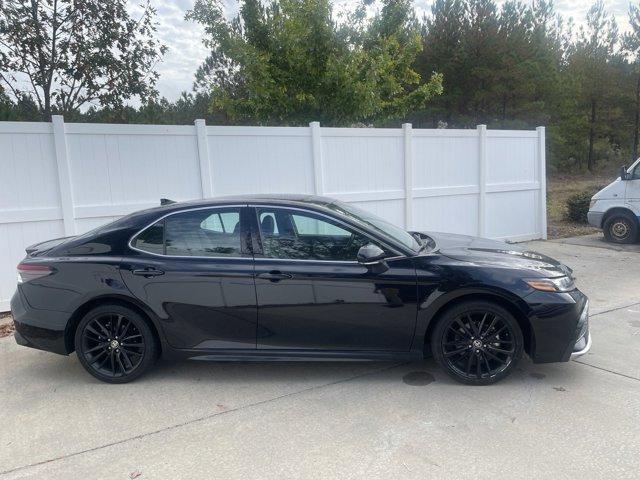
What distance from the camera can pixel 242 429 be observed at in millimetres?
3482

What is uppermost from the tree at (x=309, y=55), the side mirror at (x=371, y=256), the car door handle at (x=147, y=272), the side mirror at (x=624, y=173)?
the tree at (x=309, y=55)

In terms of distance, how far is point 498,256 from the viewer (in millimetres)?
4195

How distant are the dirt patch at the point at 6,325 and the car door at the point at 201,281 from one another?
260 cm

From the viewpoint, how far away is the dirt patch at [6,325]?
5.71 meters

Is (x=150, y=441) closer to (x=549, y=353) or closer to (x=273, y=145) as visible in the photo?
(x=549, y=353)

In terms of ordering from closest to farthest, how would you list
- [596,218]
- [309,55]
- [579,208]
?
[309,55] < [596,218] < [579,208]

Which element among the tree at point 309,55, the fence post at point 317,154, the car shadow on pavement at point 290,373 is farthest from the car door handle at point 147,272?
the tree at point 309,55

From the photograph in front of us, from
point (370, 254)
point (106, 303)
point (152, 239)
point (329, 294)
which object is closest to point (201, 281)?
point (152, 239)

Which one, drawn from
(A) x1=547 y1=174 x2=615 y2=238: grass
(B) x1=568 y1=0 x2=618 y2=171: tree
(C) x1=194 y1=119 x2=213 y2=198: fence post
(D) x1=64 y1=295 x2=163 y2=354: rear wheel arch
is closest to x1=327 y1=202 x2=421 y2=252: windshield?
(D) x1=64 y1=295 x2=163 y2=354: rear wheel arch

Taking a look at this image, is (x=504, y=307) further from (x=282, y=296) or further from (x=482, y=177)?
(x=482, y=177)

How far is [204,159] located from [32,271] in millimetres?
3342

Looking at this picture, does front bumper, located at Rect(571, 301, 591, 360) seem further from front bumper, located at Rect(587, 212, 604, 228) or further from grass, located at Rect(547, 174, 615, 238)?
grass, located at Rect(547, 174, 615, 238)

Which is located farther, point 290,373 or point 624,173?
point 624,173

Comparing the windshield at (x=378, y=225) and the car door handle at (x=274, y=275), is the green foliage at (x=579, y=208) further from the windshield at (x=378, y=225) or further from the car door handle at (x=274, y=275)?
the car door handle at (x=274, y=275)
